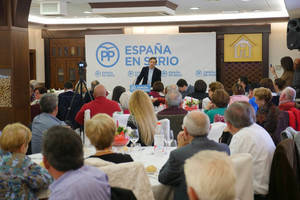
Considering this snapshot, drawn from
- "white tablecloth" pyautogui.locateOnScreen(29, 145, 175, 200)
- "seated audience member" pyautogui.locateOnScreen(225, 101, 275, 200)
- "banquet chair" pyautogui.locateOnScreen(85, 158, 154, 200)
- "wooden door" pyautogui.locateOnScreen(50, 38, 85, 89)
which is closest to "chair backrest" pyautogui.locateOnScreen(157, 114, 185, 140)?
"white tablecloth" pyautogui.locateOnScreen(29, 145, 175, 200)

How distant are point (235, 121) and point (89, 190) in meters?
1.86

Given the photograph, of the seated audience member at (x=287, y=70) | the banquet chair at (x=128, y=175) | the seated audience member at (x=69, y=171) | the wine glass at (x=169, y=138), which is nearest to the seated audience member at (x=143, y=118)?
the wine glass at (x=169, y=138)

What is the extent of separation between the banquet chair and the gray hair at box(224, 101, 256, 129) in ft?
4.19

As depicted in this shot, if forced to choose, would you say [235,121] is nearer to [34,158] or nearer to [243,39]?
[34,158]

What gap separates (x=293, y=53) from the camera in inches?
589

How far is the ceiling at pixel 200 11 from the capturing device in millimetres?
11312

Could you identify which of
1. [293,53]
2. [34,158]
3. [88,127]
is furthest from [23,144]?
[293,53]

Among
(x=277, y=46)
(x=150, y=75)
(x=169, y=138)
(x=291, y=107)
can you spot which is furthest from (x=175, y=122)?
(x=277, y=46)

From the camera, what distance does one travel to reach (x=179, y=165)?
2969 mm

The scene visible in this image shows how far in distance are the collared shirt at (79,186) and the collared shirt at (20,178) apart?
83cm

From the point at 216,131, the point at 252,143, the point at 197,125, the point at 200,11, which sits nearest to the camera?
the point at 197,125

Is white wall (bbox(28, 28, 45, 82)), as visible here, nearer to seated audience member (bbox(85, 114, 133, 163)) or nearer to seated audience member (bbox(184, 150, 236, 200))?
seated audience member (bbox(85, 114, 133, 163))

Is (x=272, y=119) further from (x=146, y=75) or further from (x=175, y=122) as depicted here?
(x=146, y=75)

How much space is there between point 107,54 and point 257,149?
37.7ft
